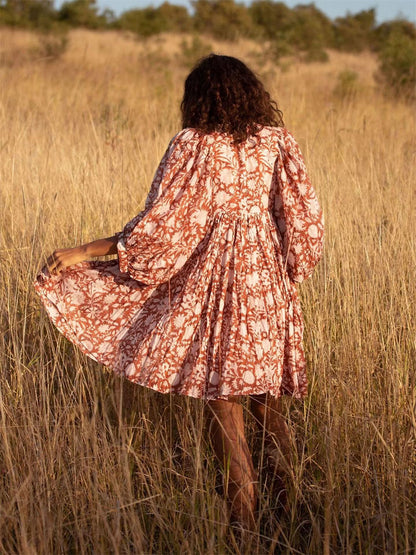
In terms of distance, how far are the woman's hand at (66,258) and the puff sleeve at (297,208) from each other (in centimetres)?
68

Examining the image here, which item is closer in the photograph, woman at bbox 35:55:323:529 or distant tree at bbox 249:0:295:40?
woman at bbox 35:55:323:529

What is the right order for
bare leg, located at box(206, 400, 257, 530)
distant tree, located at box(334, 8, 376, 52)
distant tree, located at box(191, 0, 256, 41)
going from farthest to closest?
distant tree, located at box(334, 8, 376, 52), distant tree, located at box(191, 0, 256, 41), bare leg, located at box(206, 400, 257, 530)

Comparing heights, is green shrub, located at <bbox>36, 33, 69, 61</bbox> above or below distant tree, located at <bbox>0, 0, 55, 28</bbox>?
below

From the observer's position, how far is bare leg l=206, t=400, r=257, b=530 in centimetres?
201

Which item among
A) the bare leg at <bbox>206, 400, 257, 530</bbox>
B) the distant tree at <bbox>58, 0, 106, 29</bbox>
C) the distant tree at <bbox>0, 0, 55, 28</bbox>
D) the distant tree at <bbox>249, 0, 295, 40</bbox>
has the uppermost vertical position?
the distant tree at <bbox>249, 0, 295, 40</bbox>

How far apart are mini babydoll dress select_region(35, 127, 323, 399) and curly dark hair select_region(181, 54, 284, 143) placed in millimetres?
→ 39

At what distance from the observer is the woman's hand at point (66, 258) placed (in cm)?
222

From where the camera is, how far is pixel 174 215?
2.13 metres

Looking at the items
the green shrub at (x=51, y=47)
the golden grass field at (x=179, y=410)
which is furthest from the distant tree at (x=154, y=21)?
the golden grass field at (x=179, y=410)

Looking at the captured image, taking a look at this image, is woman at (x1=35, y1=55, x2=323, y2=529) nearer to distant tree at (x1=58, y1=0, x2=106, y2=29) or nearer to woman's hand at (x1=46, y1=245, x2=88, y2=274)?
woman's hand at (x1=46, y1=245, x2=88, y2=274)

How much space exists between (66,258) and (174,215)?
0.40 meters

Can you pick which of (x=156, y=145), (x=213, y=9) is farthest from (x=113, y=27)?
(x=156, y=145)

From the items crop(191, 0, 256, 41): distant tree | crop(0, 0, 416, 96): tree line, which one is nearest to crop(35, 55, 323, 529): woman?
crop(0, 0, 416, 96): tree line

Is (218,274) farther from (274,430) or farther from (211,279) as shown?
(274,430)
